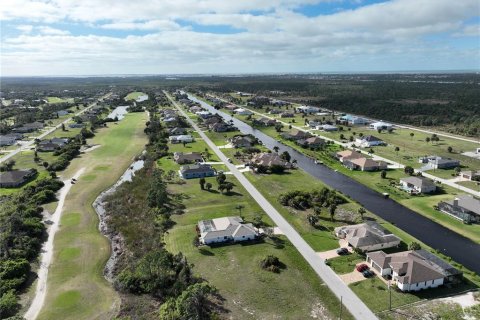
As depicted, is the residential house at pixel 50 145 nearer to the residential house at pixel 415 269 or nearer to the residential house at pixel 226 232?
the residential house at pixel 226 232

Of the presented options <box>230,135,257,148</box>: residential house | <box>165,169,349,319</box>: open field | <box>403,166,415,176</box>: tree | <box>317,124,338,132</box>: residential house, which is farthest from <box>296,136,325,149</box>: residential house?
<box>165,169,349,319</box>: open field

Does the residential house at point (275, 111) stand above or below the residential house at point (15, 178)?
above

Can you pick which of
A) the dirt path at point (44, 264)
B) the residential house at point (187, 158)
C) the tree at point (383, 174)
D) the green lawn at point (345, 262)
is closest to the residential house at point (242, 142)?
the residential house at point (187, 158)

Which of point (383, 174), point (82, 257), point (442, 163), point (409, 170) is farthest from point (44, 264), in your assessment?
point (442, 163)

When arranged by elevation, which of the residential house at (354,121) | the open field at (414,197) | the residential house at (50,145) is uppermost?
the residential house at (354,121)

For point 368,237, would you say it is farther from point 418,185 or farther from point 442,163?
point 442,163

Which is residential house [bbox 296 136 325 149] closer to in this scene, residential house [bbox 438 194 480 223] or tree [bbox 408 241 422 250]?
residential house [bbox 438 194 480 223]

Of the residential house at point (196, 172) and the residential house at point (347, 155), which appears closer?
the residential house at point (196, 172)
